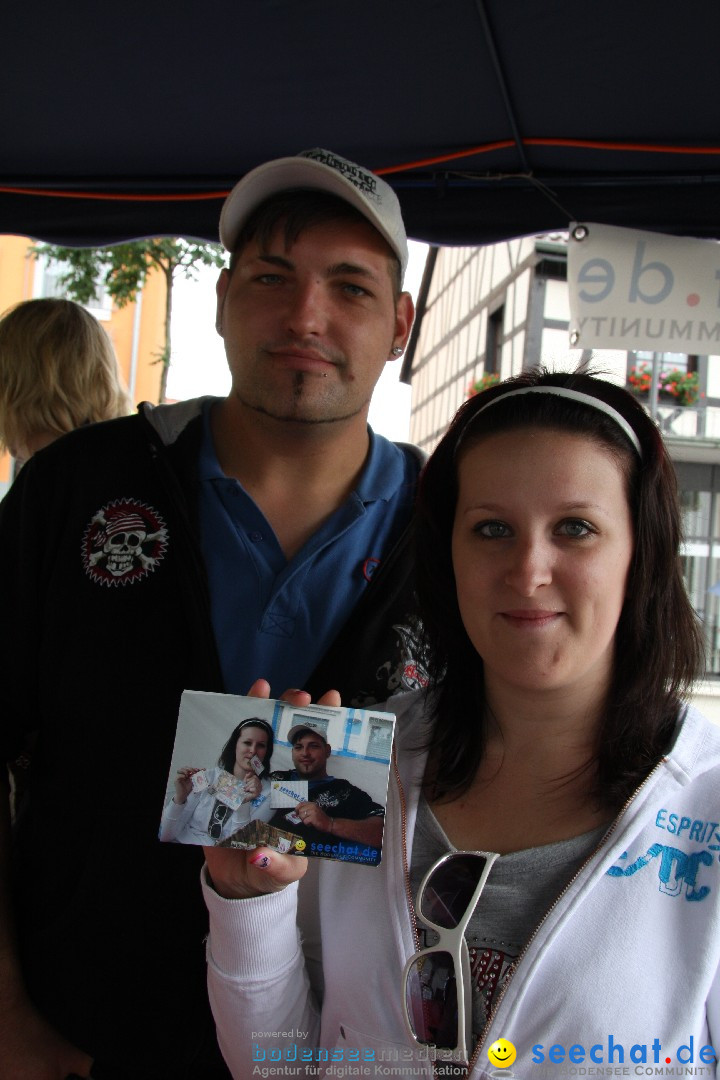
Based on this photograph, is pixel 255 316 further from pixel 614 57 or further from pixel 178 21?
pixel 614 57

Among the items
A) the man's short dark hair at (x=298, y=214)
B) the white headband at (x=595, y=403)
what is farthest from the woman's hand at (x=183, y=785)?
the man's short dark hair at (x=298, y=214)

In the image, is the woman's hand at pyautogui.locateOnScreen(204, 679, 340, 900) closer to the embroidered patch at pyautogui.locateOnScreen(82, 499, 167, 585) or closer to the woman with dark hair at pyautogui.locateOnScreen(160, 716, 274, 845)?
the woman with dark hair at pyautogui.locateOnScreen(160, 716, 274, 845)

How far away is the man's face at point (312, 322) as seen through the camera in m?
1.68

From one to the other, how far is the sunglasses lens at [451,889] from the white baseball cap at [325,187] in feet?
3.91

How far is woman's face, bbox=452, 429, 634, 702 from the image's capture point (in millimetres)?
1190

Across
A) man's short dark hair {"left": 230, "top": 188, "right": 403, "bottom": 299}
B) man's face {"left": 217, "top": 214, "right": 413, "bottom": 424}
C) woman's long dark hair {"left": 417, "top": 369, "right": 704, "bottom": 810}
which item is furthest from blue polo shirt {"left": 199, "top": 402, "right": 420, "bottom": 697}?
man's short dark hair {"left": 230, "top": 188, "right": 403, "bottom": 299}

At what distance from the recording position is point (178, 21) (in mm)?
1993

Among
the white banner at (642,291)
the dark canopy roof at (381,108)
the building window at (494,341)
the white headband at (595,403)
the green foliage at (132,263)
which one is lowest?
the white headband at (595,403)

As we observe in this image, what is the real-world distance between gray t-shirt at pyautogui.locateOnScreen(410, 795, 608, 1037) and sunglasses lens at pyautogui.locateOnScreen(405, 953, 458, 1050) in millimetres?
28

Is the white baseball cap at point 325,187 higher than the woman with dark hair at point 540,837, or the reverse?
the white baseball cap at point 325,187

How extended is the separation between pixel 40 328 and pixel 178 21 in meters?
0.95

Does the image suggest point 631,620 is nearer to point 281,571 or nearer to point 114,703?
point 281,571

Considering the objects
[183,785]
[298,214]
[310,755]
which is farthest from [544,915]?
[298,214]

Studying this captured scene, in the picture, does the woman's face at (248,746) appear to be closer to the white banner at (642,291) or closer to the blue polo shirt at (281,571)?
the blue polo shirt at (281,571)
